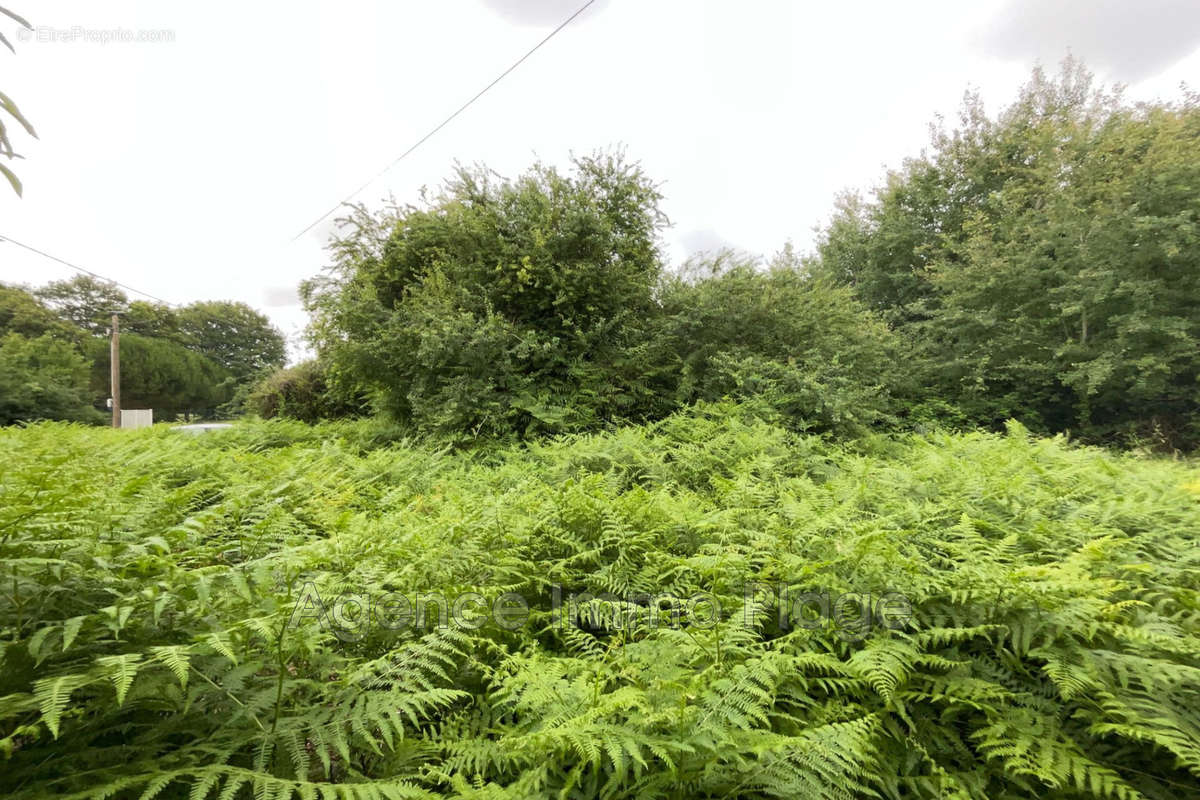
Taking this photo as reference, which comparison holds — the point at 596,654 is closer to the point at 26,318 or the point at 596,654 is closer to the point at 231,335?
the point at 26,318

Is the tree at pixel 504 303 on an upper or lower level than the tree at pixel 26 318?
lower

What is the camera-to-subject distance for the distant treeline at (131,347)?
18453 millimetres

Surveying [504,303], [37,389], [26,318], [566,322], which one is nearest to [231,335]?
[26,318]

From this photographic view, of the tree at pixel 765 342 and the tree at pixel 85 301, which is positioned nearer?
the tree at pixel 765 342

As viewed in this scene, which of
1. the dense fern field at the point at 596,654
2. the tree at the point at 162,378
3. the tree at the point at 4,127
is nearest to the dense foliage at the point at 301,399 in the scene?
the dense fern field at the point at 596,654

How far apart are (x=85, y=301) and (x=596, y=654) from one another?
2008 inches

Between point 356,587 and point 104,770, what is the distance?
765mm

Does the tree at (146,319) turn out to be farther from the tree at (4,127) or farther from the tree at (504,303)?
the tree at (4,127)

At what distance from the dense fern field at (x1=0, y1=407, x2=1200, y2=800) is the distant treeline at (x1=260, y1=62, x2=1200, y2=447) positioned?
14.0 ft

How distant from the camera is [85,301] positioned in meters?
33.6

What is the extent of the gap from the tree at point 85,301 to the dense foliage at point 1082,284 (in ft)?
161

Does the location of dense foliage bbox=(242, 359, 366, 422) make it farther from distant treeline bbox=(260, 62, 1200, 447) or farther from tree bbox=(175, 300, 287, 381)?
tree bbox=(175, 300, 287, 381)

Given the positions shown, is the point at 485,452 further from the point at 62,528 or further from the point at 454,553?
the point at 62,528

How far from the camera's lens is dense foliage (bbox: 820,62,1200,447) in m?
9.13
